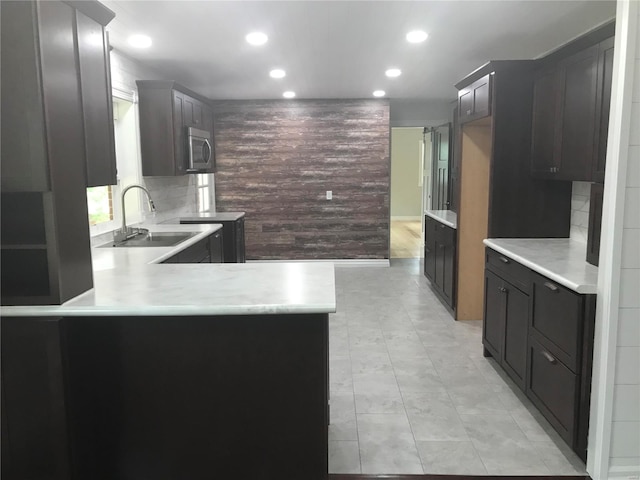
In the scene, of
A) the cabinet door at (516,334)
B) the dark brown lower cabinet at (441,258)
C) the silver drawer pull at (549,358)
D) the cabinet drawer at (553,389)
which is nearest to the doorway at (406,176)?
the dark brown lower cabinet at (441,258)

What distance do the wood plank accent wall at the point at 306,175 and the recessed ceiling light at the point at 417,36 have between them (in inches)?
122

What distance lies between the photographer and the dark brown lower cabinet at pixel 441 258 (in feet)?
15.6

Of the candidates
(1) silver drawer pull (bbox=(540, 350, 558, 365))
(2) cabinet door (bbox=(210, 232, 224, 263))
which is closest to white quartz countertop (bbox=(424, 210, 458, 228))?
(1) silver drawer pull (bbox=(540, 350, 558, 365))

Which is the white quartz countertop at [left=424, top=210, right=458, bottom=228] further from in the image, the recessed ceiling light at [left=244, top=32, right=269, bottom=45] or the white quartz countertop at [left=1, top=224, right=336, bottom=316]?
the white quartz countertop at [left=1, top=224, right=336, bottom=316]

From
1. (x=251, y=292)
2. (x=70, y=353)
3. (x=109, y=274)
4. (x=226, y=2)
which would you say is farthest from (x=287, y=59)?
(x=70, y=353)

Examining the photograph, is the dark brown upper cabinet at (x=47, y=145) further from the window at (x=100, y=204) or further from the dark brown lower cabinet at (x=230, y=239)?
the dark brown lower cabinet at (x=230, y=239)

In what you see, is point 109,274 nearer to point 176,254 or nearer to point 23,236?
point 23,236

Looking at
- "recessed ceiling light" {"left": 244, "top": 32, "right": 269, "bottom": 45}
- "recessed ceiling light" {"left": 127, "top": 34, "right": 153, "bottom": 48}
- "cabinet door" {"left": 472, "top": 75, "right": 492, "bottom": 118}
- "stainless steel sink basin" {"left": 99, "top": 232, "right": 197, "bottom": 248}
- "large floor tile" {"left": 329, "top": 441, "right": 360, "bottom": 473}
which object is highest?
"recessed ceiling light" {"left": 127, "top": 34, "right": 153, "bottom": 48}

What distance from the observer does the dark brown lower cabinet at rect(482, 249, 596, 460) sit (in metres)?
2.32

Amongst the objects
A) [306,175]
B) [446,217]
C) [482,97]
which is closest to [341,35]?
[482,97]

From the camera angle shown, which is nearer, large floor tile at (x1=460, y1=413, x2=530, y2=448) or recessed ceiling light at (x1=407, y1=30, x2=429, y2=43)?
large floor tile at (x1=460, y1=413, x2=530, y2=448)

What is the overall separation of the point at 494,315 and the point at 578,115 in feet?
4.70

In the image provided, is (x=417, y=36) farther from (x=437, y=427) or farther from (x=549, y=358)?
(x=437, y=427)

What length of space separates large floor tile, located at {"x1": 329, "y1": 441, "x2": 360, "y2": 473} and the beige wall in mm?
10825
